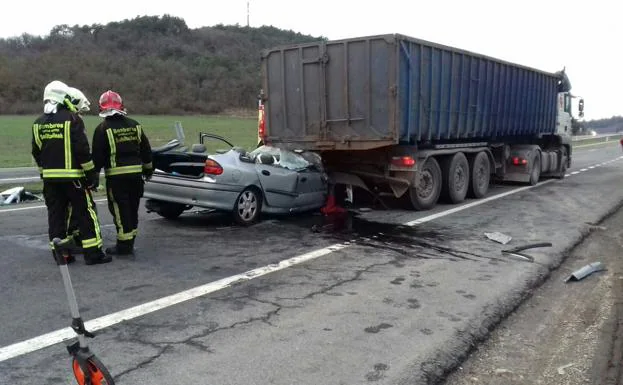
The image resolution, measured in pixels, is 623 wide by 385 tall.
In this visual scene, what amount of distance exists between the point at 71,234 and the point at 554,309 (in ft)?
15.9

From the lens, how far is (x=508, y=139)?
47.7 feet

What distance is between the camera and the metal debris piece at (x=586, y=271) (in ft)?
19.3

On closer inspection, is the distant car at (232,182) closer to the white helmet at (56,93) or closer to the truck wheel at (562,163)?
the white helmet at (56,93)

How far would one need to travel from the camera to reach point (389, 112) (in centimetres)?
901

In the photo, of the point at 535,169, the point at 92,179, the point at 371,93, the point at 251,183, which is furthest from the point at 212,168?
the point at 535,169

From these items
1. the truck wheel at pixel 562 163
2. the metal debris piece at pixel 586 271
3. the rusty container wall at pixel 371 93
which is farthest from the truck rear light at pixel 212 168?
the truck wheel at pixel 562 163

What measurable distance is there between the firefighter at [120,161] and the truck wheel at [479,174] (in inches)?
292

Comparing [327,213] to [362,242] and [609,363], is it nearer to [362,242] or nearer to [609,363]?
[362,242]

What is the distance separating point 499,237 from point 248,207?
11.3ft

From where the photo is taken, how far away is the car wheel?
812 cm

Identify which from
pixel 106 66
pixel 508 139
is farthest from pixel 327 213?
pixel 106 66

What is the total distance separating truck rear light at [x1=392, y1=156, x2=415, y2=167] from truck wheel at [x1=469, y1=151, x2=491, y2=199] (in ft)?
8.88

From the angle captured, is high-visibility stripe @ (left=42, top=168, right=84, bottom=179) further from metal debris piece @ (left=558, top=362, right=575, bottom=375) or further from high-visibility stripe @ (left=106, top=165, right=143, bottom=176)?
metal debris piece @ (left=558, top=362, right=575, bottom=375)

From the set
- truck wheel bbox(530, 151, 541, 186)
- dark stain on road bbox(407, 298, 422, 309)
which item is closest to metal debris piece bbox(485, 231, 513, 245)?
dark stain on road bbox(407, 298, 422, 309)
